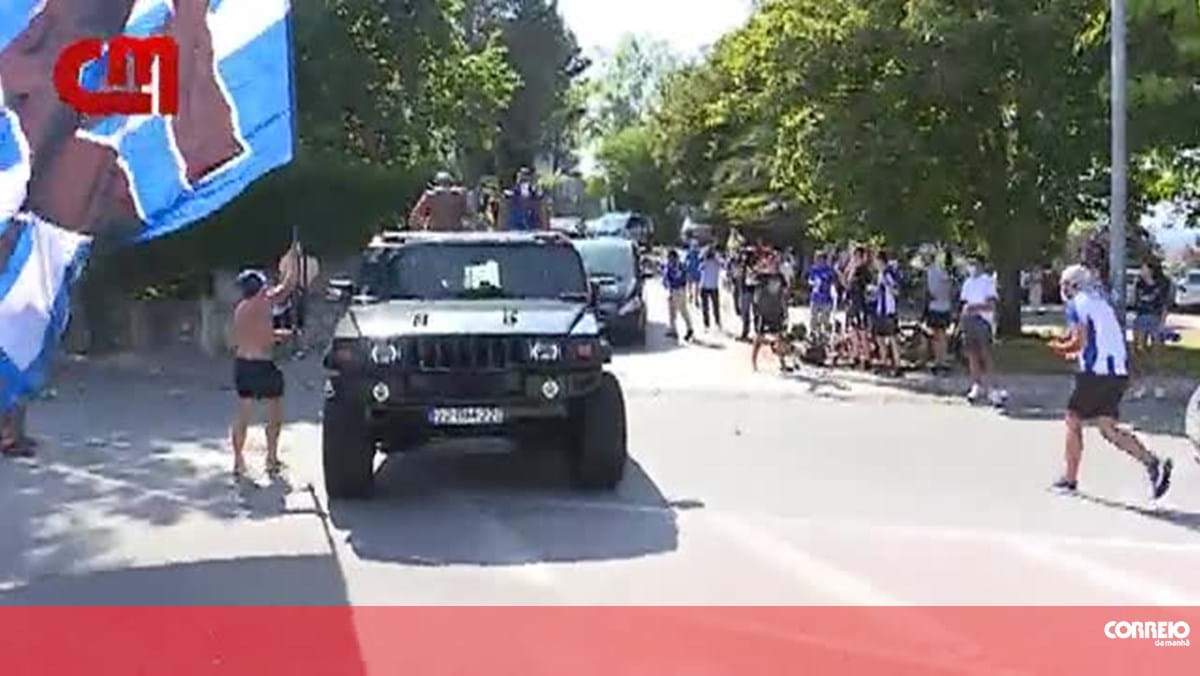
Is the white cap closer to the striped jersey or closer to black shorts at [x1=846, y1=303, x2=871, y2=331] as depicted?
the striped jersey

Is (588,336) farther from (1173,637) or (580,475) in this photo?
(1173,637)

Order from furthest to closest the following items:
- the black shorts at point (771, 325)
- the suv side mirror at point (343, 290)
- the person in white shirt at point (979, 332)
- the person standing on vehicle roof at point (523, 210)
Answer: the person standing on vehicle roof at point (523, 210), the black shorts at point (771, 325), the person in white shirt at point (979, 332), the suv side mirror at point (343, 290)

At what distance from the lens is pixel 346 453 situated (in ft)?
37.2

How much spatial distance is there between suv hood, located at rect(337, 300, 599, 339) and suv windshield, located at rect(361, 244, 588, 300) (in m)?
0.26

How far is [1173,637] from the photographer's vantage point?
7590 millimetres

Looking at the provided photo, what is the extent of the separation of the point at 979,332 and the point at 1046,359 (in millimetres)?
5099

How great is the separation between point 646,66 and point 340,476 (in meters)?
108

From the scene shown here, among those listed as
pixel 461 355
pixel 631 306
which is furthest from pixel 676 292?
pixel 461 355

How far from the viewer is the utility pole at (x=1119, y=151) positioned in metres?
18.7

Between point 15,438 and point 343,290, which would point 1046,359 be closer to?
point 343,290

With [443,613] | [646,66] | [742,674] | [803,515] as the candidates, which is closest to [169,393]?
[803,515]

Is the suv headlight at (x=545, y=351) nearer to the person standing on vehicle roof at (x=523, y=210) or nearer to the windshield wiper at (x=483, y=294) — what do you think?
the windshield wiper at (x=483, y=294)

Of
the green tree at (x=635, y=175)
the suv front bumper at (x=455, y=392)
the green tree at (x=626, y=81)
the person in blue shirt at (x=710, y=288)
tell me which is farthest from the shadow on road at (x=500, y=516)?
the green tree at (x=626, y=81)

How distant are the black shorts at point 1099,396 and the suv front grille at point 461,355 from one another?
158 inches
